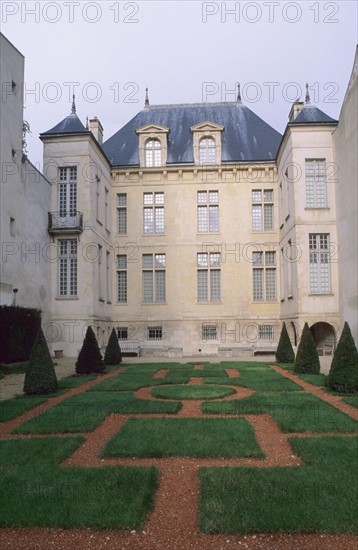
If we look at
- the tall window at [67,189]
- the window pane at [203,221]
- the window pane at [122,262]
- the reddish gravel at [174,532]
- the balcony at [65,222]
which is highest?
the tall window at [67,189]

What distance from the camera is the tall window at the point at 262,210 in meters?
26.0

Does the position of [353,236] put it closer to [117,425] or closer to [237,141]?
[237,141]

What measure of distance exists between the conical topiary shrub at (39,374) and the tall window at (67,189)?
12.2 meters

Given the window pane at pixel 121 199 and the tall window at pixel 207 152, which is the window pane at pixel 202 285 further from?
the tall window at pixel 207 152

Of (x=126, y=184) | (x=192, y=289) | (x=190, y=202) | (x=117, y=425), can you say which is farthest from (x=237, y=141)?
(x=117, y=425)

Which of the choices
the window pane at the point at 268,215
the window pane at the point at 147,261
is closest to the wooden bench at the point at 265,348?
the window pane at the point at 268,215

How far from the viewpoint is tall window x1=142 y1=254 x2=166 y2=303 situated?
2616 centimetres

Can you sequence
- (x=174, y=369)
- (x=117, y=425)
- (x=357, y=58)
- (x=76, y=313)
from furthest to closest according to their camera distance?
(x=76, y=313) < (x=357, y=58) < (x=174, y=369) < (x=117, y=425)

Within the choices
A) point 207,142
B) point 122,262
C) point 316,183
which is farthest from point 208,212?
point 316,183

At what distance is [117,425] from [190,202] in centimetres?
1939

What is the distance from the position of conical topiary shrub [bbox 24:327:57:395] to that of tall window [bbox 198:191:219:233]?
15829 mm

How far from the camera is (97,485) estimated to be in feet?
17.1

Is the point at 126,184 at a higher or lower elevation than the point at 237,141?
lower

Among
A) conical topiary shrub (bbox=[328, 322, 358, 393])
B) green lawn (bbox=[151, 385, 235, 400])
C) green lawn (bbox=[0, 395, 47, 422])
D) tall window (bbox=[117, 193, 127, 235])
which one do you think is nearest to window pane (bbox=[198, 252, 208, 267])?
tall window (bbox=[117, 193, 127, 235])
